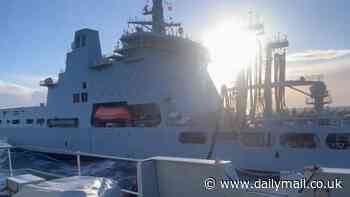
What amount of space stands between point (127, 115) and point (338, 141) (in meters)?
10.6

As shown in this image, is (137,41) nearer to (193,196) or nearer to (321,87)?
(321,87)

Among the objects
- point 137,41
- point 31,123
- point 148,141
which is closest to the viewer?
point 148,141

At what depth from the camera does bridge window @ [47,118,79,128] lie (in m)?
18.8

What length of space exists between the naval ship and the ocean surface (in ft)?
2.86

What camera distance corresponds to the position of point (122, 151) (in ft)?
50.3

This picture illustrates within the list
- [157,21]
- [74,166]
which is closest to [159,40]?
[157,21]

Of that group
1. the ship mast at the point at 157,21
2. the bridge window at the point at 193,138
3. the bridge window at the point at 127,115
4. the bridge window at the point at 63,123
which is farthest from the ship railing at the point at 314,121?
the bridge window at the point at 63,123

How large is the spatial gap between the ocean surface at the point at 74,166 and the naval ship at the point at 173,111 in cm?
87

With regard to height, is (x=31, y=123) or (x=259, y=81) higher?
(x=259, y=81)

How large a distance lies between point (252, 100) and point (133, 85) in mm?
6786

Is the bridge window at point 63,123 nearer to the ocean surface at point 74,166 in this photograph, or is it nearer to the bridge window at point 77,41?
the ocean surface at point 74,166

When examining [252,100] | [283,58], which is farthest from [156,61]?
[283,58]

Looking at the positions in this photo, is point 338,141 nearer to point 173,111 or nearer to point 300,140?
point 300,140

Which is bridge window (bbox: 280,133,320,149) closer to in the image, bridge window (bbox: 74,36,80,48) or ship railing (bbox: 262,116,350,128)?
ship railing (bbox: 262,116,350,128)
